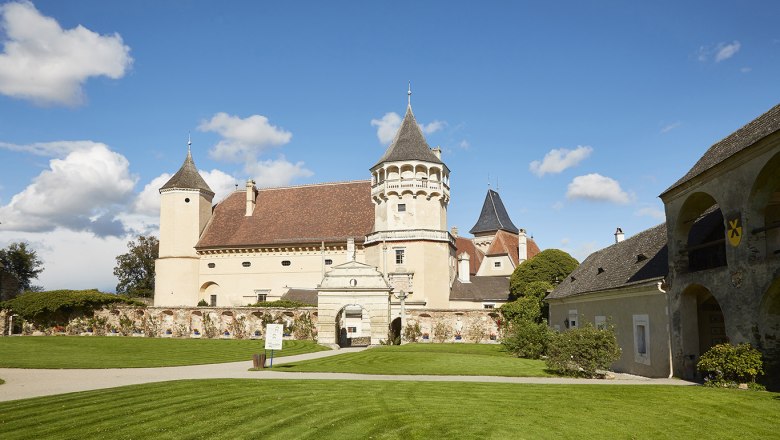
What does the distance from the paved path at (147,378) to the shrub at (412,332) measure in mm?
18753

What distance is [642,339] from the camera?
22.5 m

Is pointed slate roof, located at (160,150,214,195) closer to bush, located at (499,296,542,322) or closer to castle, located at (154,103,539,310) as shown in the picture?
castle, located at (154,103,539,310)

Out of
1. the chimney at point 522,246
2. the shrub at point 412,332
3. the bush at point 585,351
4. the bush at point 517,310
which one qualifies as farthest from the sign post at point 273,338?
the chimney at point 522,246

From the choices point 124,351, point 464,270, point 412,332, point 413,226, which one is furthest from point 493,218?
point 124,351

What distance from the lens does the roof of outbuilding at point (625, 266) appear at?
23.0 m

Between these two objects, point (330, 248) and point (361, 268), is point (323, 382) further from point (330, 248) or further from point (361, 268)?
point (330, 248)

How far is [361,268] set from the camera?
40094 millimetres

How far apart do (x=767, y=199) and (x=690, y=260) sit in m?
4.67

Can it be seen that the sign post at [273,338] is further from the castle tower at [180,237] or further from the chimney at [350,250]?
the castle tower at [180,237]

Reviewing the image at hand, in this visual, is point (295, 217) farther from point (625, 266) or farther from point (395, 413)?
point (395, 413)

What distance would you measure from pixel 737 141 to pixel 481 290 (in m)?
37.8

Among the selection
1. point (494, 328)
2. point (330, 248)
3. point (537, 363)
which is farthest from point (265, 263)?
point (537, 363)

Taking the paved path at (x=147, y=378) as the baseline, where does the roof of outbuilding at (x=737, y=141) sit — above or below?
above

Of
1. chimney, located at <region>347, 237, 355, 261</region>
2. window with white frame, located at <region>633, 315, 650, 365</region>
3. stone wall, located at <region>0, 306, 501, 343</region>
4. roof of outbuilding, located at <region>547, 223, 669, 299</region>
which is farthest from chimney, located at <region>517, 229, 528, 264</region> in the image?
window with white frame, located at <region>633, 315, 650, 365</region>
